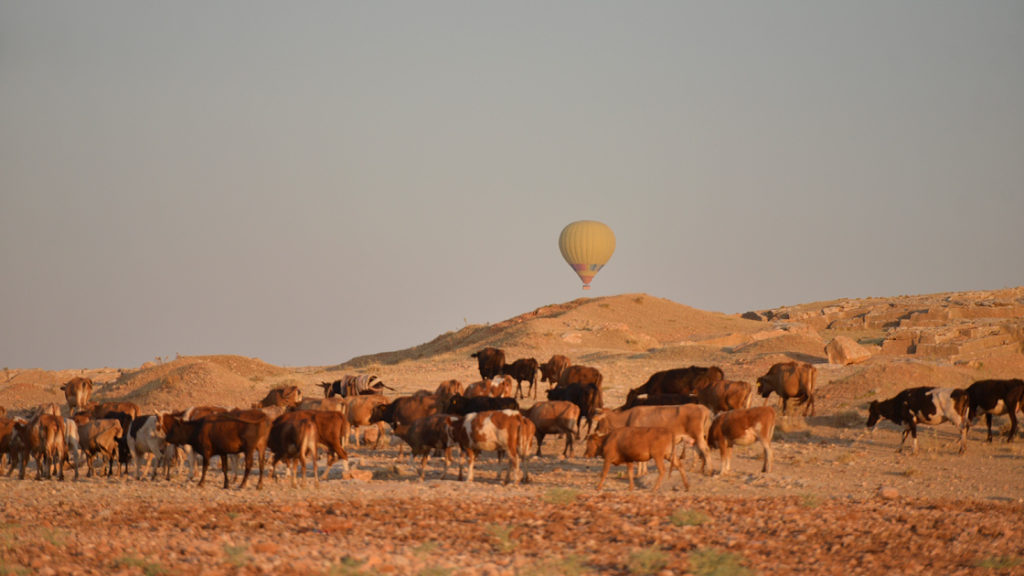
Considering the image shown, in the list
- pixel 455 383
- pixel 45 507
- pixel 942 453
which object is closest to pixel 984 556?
pixel 942 453

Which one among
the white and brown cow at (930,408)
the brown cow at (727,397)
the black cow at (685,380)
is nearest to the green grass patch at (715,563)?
the white and brown cow at (930,408)

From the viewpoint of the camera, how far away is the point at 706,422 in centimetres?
1859

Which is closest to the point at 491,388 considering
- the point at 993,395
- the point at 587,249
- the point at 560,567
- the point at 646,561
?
the point at 993,395

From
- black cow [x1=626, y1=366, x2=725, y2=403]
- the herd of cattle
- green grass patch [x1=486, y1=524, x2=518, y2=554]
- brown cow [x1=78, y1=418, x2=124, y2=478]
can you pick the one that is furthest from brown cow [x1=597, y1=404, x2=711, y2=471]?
brown cow [x1=78, y1=418, x2=124, y2=478]

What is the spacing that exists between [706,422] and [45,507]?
1142 centimetres

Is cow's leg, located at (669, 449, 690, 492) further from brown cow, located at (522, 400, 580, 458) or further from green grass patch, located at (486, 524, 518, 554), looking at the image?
green grass patch, located at (486, 524, 518, 554)

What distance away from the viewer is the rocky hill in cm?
3547

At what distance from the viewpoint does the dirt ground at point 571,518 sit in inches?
449

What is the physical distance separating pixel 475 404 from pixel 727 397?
6238mm

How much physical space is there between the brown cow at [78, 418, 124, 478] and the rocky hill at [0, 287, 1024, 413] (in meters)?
13.9

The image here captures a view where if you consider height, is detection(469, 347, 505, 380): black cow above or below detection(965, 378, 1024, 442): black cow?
above

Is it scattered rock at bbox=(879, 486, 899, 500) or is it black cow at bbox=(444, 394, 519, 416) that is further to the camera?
black cow at bbox=(444, 394, 519, 416)

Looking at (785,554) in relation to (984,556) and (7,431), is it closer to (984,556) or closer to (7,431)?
(984,556)

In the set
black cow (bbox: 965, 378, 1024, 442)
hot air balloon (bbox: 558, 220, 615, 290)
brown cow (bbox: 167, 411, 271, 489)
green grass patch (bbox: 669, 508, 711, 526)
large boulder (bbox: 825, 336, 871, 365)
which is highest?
hot air balloon (bbox: 558, 220, 615, 290)
